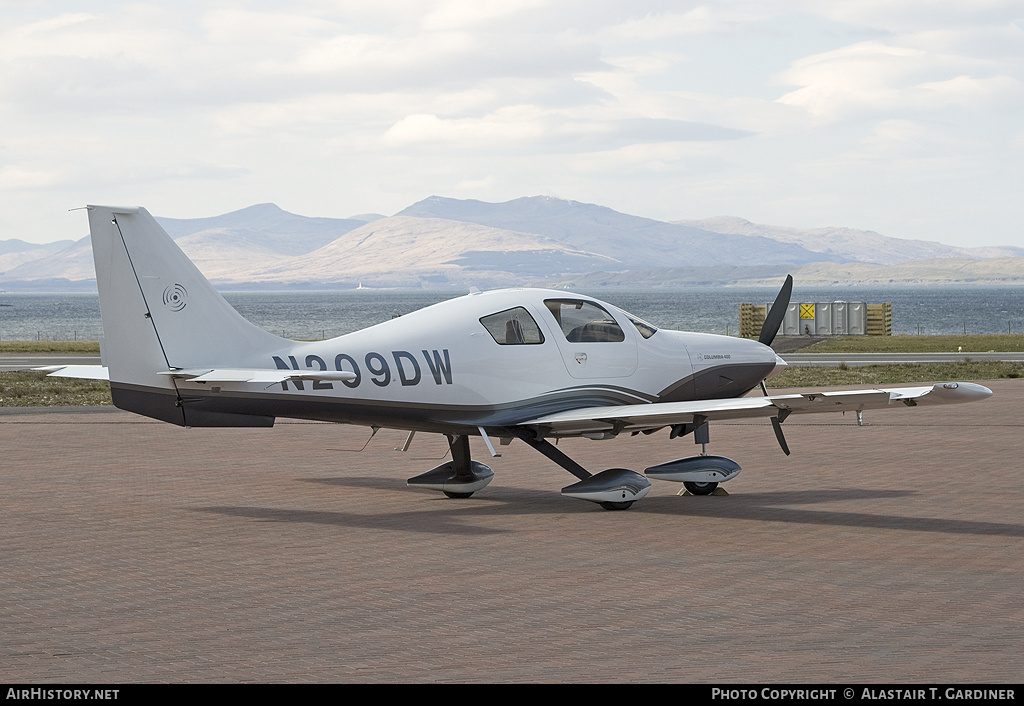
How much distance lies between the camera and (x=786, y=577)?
9.69 meters

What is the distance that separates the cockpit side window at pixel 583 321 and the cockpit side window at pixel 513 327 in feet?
1.21

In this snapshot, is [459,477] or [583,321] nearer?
[583,321]

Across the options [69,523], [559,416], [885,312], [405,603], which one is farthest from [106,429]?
[885,312]

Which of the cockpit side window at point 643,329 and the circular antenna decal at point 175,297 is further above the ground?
the circular antenna decal at point 175,297

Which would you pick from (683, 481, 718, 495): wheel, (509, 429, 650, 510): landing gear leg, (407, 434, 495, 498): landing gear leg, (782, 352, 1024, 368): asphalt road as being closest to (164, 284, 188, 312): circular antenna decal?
(407, 434, 495, 498): landing gear leg

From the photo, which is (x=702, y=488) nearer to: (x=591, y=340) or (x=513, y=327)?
(x=591, y=340)

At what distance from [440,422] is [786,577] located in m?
5.09

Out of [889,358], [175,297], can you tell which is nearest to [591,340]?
[175,297]

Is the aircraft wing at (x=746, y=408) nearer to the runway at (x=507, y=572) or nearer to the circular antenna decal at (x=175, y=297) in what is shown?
the runway at (x=507, y=572)

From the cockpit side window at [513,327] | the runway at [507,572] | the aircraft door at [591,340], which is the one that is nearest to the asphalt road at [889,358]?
the runway at [507,572]

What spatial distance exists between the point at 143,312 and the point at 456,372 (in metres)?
3.47

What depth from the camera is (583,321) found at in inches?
577

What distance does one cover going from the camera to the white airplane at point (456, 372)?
12461 millimetres
